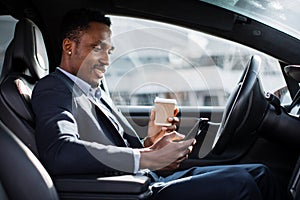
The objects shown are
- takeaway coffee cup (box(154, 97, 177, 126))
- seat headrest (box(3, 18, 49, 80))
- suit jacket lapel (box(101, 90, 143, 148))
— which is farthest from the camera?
suit jacket lapel (box(101, 90, 143, 148))

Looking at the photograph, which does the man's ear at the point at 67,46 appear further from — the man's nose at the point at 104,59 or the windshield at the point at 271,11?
the windshield at the point at 271,11

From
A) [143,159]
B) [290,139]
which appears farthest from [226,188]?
[290,139]

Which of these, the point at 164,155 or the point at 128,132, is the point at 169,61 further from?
the point at 164,155

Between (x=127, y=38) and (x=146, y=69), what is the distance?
0.55ft

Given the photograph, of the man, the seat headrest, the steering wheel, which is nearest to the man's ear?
the man

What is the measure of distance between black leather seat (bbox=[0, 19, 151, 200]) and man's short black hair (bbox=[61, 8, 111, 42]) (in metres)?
0.18

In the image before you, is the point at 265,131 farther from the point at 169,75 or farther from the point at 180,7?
the point at 180,7

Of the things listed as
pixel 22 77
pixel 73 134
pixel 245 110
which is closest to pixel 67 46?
pixel 22 77

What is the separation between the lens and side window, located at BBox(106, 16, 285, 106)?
224 cm

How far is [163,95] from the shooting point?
2.27m

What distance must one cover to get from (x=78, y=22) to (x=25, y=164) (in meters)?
0.66

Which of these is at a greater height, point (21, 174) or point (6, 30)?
point (6, 30)

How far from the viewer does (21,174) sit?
1.56 meters

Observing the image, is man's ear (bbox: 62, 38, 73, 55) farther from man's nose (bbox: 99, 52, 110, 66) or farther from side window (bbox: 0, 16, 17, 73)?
side window (bbox: 0, 16, 17, 73)
